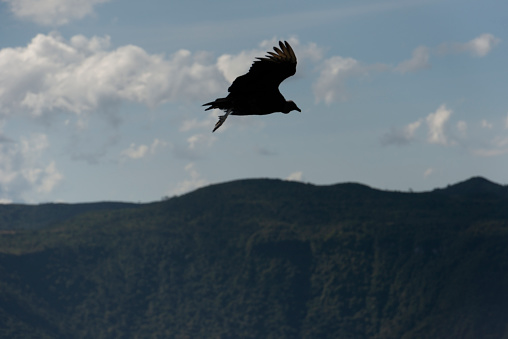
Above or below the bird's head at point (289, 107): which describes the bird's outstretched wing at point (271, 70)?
above

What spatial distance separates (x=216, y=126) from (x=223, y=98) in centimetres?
124

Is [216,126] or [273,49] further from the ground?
[273,49]

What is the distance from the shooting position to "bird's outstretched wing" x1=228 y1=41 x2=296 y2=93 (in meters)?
25.1

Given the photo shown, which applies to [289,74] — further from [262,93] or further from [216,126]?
[216,126]

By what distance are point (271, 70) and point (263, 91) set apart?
0.77 m

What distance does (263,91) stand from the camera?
25.5 meters

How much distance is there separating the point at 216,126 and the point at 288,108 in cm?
258

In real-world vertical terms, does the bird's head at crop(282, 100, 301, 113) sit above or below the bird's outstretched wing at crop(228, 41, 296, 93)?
below

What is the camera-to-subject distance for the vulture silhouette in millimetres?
25156

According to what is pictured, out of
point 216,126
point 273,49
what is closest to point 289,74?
point 273,49

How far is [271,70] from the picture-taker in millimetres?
25578

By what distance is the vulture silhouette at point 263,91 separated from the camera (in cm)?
2516

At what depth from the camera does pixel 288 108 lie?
25.4 m

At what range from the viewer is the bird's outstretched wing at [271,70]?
987 inches
